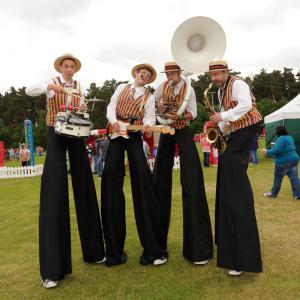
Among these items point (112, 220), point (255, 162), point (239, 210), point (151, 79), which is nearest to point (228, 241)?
point (239, 210)

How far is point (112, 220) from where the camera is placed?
4.32m

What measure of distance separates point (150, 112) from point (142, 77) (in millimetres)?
439

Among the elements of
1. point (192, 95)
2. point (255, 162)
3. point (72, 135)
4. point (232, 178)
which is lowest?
point (255, 162)

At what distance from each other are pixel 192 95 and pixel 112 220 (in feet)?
5.81

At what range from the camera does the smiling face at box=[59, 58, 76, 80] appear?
161 inches

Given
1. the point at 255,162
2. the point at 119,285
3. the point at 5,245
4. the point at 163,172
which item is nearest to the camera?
the point at 119,285

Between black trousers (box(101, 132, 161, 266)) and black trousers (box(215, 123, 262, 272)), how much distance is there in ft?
2.69

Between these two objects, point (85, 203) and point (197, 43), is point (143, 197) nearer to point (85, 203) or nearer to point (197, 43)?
point (85, 203)

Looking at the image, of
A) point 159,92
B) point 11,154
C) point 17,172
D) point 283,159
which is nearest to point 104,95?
point 11,154

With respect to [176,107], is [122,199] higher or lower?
lower

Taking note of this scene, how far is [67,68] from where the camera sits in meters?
4.09

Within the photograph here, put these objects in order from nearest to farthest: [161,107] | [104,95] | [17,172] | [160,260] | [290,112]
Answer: [160,260]
[161,107]
[290,112]
[17,172]
[104,95]

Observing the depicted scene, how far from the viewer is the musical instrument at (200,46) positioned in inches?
164

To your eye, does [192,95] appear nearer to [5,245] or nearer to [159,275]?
[159,275]
